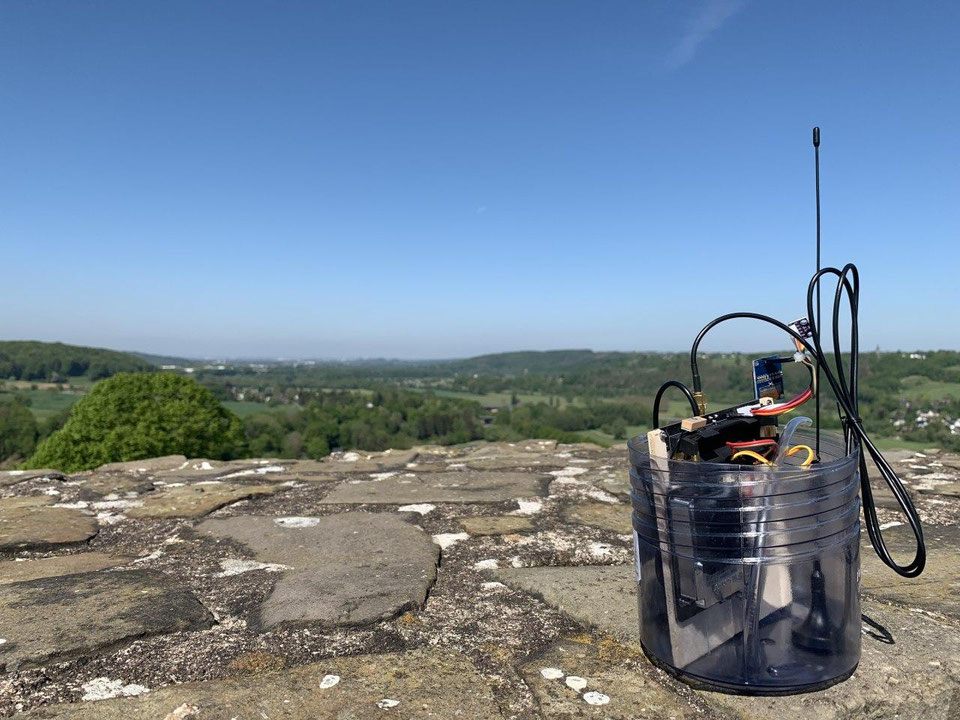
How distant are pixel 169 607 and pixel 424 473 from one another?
3.13m

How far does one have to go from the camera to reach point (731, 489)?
1814mm

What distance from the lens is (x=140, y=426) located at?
10586 millimetres

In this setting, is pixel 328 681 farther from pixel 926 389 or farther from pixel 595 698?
pixel 926 389

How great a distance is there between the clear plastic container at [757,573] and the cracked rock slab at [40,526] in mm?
3360

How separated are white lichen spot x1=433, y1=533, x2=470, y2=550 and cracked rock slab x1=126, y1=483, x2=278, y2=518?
1.73 metres

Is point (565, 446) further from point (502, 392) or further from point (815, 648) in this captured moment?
point (502, 392)

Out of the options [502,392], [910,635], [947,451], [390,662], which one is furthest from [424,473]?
[502,392]

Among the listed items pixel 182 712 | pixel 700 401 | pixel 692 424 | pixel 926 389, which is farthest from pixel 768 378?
pixel 926 389

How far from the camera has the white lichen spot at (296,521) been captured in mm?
3803

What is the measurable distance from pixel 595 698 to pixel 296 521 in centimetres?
255

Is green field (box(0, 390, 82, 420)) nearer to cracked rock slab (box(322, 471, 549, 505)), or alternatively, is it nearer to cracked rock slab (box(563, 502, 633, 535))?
cracked rock slab (box(322, 471, 549, 505))

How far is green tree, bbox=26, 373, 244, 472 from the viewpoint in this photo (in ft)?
34.9

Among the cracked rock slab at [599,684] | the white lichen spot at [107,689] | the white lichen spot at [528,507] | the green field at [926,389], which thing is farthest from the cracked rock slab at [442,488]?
the green field at [926,389]

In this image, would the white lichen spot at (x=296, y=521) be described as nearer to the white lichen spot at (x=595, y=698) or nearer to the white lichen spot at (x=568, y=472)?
the white lichen spot at (x=568, y=472)
